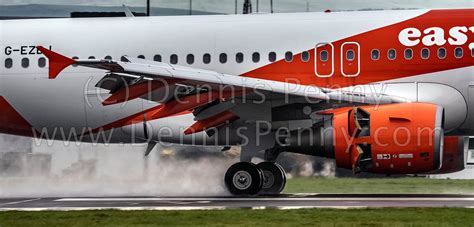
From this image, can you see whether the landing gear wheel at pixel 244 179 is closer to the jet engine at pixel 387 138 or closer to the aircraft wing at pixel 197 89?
the aircraft wing at pixel 197 89

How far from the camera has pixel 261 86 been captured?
88.7 feet

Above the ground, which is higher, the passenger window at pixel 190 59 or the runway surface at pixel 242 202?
the passenger window at pixel 190 59

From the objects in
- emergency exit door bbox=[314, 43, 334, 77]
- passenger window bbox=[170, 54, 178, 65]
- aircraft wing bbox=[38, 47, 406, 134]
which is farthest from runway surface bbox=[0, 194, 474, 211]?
passenger window bbox=[170, 54, 178, 65]

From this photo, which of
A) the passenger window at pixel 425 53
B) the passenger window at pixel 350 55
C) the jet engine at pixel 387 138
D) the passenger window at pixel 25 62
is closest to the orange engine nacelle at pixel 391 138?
the jet engine at pixel 387 138

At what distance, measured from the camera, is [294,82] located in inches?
1153

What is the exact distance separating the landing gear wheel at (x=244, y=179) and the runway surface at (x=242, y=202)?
36cm

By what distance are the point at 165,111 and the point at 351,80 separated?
15.5 feet

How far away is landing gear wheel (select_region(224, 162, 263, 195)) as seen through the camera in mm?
28281

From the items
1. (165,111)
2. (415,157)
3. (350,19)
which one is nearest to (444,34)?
(350,19)

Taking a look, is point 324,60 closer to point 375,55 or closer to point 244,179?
point 375,55

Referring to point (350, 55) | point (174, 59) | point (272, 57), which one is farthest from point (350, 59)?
point (174, 59)

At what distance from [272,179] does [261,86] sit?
3534 millimetres

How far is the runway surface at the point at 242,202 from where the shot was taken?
2491 centimetres

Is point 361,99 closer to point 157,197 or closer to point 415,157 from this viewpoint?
point 415,157
